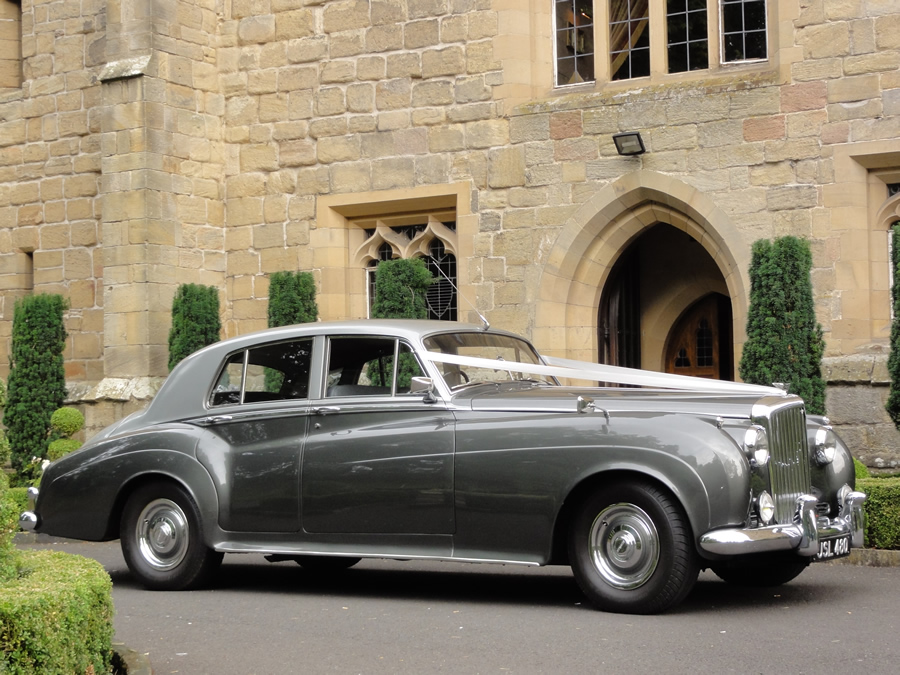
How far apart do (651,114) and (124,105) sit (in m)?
6.40

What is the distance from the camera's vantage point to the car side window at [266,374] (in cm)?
865

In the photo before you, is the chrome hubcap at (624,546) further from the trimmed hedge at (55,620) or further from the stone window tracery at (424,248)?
the stone window tracery at (424,248)

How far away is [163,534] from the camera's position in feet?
28.8

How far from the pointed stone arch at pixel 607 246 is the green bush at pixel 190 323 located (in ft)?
13.1

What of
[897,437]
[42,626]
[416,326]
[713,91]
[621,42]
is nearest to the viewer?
[42,626]

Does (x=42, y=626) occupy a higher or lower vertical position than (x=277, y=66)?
lower

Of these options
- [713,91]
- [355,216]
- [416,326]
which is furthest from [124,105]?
[416,326]

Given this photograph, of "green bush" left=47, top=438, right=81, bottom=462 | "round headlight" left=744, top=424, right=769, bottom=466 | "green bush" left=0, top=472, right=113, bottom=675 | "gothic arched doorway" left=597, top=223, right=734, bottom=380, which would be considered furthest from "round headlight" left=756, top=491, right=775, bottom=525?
"green bush" left=47, top=438, right=81, bottom=462

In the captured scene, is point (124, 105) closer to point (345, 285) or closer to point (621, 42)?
point (345, 285)

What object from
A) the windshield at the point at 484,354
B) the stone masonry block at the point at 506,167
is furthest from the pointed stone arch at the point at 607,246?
the windshield at the point at 484,354

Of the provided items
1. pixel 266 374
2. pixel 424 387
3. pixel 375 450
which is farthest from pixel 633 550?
pixel 266 374

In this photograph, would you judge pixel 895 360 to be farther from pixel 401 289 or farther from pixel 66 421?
pixel 66 421

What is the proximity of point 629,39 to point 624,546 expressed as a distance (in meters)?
8.70

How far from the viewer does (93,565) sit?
6055 mm
